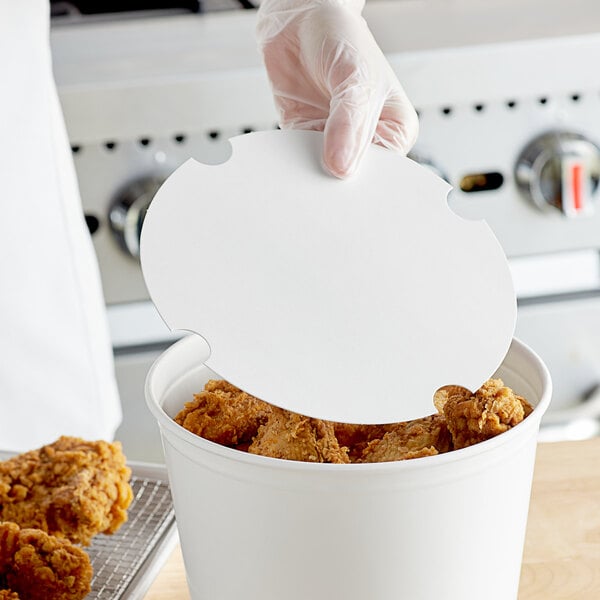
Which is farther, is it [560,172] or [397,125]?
[560,172]

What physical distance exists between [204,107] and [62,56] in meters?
0.25

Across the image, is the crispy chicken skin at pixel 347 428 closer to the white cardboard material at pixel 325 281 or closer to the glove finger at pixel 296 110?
the white cardboard material at pixel 325 281

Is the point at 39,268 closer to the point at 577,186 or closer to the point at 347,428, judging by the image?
the point at 347,428

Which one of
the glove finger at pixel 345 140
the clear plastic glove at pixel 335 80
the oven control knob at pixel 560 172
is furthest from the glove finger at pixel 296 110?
the oven control knob at pixel 560 172

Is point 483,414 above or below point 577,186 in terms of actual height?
above

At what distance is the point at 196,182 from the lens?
0.50 metres

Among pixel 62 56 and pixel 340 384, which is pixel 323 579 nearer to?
pixel 340 384

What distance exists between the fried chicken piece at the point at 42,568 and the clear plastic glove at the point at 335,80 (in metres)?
0.33

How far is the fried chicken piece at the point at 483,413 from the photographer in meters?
0.47

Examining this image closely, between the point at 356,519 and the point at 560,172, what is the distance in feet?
3.13

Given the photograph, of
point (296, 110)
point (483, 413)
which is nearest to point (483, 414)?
point (483, 413)

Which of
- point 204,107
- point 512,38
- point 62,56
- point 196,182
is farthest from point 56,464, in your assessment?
point 512,38

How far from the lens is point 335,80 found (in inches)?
27.0

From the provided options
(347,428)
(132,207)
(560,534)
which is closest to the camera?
(347,428)
